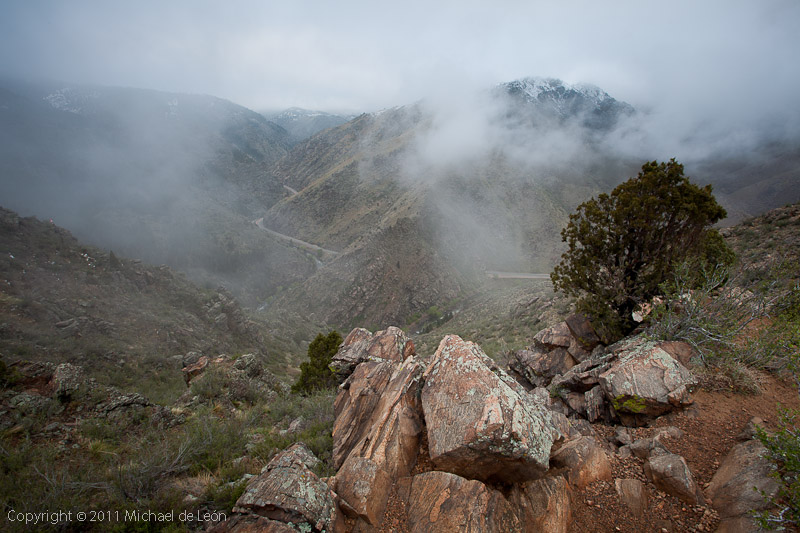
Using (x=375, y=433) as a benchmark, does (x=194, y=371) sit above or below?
below

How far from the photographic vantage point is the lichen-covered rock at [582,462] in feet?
17.9

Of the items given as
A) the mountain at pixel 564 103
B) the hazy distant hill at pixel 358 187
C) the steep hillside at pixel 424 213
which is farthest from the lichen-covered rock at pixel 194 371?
the mountain at pixel 564 103

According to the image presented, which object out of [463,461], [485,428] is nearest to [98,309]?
[463,461]

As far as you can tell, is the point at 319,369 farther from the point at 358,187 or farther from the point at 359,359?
the point at 358,187

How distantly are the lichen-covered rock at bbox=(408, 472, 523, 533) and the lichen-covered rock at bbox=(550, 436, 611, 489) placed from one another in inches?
56.0

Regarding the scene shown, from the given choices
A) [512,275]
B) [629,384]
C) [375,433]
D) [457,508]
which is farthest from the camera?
[512,275]

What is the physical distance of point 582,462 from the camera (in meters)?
5.60

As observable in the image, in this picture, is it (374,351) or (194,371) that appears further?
(194,371)

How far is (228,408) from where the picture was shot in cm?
1177

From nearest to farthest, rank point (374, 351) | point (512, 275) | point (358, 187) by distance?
point (374, 351)
point (512, 275)
point (358, 187)

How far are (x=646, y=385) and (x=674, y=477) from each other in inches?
96.5

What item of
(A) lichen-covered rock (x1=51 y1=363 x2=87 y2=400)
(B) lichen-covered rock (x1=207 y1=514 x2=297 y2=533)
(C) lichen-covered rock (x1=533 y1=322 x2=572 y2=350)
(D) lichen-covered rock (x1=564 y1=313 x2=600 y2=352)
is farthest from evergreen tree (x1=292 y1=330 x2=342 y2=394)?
(D) lichen-covered rock (x1=564 y1=313 x2=600 y2=352)

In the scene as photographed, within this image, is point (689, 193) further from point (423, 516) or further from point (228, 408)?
point (228, 408)

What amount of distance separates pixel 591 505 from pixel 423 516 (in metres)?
2.88
